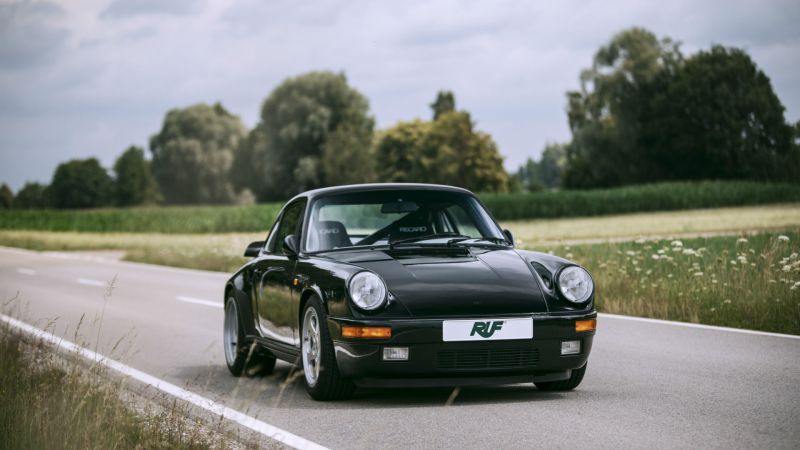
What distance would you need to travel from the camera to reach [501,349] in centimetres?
713

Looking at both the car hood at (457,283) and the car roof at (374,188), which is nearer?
the car hood at (457,283)

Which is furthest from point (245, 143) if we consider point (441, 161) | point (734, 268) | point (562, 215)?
point (734, 268)

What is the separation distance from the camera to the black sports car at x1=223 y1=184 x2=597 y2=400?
7109mm

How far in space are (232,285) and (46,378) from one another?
2.29m

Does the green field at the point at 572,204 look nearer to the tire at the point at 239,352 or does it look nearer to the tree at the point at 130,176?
the tire at the point at 239,352

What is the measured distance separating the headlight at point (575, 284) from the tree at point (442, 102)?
13412 centimetres

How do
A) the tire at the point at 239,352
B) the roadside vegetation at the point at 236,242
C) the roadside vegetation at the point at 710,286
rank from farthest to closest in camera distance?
the roadside vegetation at the point at 236,242
the roadside vegetation at the point at 710,286
the tire at the point at 239,352

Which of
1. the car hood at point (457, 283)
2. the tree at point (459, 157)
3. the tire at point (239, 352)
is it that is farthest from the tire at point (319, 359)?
the tree at point (459, 157)

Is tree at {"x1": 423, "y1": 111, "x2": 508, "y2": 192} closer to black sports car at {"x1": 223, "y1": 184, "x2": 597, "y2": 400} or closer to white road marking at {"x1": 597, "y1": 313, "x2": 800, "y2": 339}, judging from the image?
white road marking at {"x1": 597, "y1": 313, "x2": 800, "y2": 339}

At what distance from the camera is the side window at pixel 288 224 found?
8.97m

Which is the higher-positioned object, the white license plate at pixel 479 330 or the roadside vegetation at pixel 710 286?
the white license plate at pixel 479 330

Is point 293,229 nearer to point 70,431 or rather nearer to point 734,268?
point 70,431

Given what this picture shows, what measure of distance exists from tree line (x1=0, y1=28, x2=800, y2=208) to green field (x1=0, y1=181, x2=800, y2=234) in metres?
10.2

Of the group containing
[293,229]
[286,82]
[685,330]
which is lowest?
[685,330]
